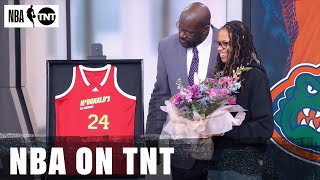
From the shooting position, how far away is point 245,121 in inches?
101

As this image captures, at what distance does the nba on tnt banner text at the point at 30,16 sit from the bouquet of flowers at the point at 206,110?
1.77 m

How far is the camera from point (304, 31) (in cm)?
382

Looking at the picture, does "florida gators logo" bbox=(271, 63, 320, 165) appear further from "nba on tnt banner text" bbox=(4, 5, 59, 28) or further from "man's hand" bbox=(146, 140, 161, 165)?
"nba on tnt banner text" bbox=(4, 5, 59, 28)

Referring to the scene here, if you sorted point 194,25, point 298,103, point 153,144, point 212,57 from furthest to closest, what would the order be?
point 298,103 → point 194,25 → point 212,57 → point 153,144

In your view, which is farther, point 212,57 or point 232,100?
point 212,57

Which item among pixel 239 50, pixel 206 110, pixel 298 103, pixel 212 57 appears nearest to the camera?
pixel 206 110

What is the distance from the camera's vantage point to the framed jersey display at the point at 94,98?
352 centimetres

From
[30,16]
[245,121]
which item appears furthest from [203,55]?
[30,16]

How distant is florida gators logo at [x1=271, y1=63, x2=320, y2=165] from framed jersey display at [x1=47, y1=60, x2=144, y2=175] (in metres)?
1.09

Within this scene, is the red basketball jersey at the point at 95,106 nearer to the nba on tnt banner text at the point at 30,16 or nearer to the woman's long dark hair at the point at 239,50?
the nba on tnt banner text at the point at 30,16

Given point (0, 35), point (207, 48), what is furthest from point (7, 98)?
point (207, 48)

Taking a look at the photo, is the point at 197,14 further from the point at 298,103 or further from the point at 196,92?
the point at 196,92

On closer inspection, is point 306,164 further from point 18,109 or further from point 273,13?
point 18,109

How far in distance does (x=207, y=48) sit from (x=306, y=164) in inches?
43.8
